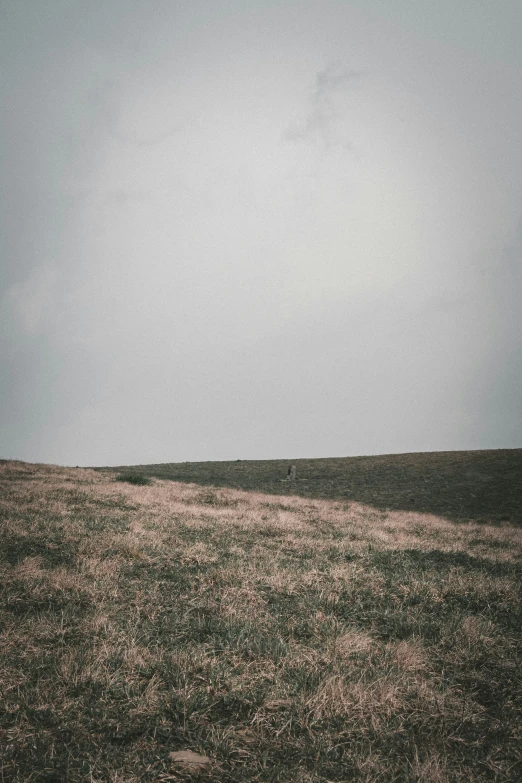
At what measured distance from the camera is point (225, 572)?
6.76m

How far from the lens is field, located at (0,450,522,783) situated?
9.70 feet

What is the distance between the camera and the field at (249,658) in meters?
2.96

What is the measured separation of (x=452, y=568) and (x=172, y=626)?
6.05m

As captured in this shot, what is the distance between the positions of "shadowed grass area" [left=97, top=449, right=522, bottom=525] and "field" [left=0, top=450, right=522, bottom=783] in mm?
19859

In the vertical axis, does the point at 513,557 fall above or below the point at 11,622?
below

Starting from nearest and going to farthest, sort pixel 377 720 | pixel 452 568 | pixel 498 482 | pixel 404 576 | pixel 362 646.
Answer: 1. pixel 377 720
2. pixel 362 646
3. pixel 404 576
4. pixel 452 568
5. pixel 498 482

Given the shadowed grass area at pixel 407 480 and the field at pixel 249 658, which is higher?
the field at pixel 249 658

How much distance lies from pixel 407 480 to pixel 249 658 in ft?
125

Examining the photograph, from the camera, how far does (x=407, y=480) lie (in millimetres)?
39156

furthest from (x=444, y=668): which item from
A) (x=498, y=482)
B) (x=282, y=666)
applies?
(x=498, y=482)

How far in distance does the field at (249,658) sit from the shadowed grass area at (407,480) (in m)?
19.9

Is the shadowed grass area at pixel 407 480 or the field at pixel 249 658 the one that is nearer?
the field at pixel 249 658

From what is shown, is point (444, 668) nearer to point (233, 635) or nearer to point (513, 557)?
point (233, 635)

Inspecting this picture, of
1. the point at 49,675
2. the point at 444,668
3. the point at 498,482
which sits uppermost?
the point at 49,675
